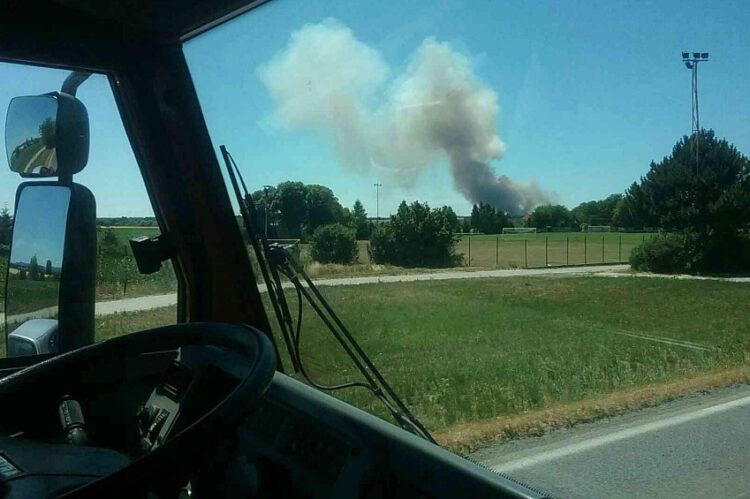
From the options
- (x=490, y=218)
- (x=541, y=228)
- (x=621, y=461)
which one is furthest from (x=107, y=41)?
(x=621, y=461)

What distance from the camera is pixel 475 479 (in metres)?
1.78

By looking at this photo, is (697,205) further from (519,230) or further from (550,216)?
(550,216)

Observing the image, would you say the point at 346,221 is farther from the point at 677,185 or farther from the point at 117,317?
the point at 677,185

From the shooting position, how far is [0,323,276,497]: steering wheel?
144 cm

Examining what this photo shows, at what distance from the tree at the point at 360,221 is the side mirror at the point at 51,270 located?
1.35m

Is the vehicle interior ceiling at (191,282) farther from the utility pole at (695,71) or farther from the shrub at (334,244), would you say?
the utility pole at (695,71)

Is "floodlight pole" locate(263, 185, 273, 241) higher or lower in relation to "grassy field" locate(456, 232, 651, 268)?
higher

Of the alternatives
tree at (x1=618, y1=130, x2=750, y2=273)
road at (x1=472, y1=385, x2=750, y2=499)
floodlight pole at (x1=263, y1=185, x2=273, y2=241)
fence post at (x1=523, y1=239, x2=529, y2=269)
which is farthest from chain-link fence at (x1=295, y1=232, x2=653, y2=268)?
road at (x1=472, y1=385, x2=750, y2=499)

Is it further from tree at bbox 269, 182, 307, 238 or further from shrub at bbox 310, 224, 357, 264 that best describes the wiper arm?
shrub at bbox 310, 224, 357, 264

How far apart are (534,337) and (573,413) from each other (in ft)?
4.67

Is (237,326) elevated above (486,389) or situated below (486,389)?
above

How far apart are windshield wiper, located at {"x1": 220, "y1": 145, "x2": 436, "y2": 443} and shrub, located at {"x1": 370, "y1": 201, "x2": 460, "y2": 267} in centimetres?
127

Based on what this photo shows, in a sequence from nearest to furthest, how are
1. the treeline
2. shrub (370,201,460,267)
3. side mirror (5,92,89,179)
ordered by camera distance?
side mirror (5,92,89,179) < the treeline < shrub (370,201,460,267)

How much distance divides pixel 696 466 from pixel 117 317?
111 inches
